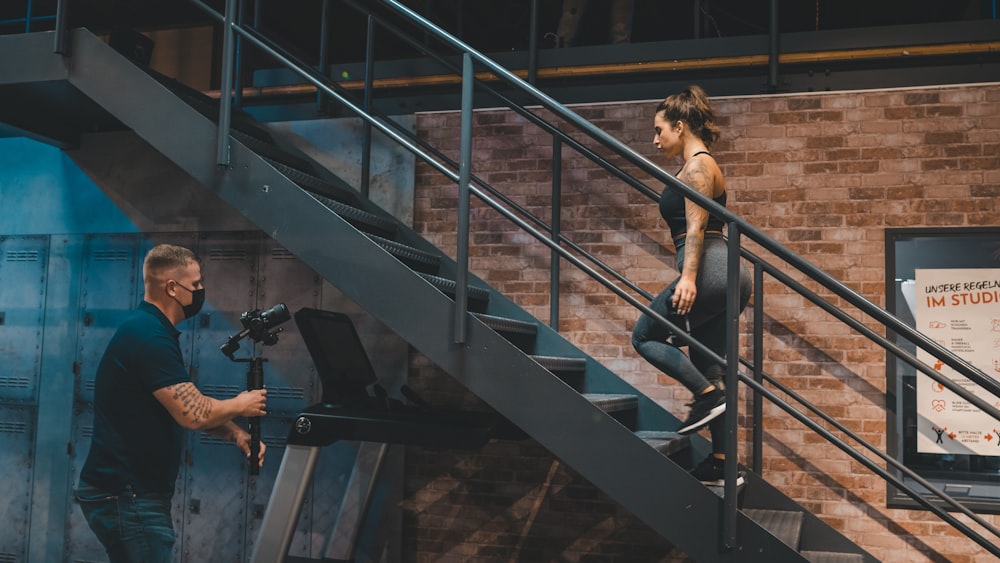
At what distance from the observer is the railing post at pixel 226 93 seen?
385 cm

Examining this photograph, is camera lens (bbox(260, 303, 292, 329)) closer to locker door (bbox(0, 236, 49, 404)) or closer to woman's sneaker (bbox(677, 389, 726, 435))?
woman's sneaker (bbox(677, 389, 726, 435))

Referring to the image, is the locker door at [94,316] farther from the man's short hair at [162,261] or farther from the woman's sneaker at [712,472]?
the woman's sneaker at [712,472]

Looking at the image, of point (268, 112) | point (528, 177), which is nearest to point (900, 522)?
point (528, 177)

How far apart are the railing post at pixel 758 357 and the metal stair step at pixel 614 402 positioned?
0.63m

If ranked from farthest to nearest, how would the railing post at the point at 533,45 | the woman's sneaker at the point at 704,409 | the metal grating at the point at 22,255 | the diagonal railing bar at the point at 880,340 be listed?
the metal grating at the point at 22,255 → the railing post at the point at 533,45 → the woman's sneaker at the point at 704,409 → the diagonal railing bar at the point at 880,340

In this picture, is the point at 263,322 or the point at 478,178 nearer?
the point at 263,322

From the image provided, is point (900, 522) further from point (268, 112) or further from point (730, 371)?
point (268, 112)

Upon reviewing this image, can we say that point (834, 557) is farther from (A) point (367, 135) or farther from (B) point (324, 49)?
(B) point (324, 49)

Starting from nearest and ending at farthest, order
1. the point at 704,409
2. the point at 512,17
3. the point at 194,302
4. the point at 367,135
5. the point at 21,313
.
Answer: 1. the point at 704,409
2. the point at 194,302
3. the point at 367,135
4. the point at 21,313
5. the point at 512,17

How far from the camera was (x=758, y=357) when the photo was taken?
4266 mm

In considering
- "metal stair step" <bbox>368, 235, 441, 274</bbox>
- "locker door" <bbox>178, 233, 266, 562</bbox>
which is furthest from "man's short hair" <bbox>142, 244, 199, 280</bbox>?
"locker door" <bbox>178, 233, 266, 562</bbox>

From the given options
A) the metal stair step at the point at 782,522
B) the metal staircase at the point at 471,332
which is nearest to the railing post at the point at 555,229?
the metal staircase at the point at 471,332

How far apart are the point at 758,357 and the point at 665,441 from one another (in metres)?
1.02

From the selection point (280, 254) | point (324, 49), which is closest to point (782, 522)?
point (280, 254)
